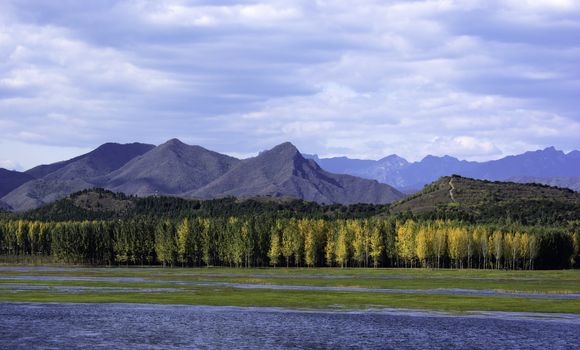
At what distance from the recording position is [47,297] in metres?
113

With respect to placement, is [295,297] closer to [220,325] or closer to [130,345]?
[220,325]

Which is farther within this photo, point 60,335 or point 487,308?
point 487,308

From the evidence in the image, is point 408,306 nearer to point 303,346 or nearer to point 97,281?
point 303,346

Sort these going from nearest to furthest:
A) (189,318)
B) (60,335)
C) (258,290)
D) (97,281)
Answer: (60,335) < (189,318) < (258,290) < (97,281)

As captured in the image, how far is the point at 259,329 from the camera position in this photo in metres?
82.5

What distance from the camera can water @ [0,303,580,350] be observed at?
72500mm

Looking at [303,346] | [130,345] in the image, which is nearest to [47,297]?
[130,345]

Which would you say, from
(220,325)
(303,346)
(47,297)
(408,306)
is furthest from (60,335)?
(408,306)

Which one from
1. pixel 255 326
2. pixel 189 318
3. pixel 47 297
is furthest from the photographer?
pixel 47 297

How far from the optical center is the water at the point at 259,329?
72.5 meters

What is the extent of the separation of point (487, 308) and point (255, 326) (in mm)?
36714

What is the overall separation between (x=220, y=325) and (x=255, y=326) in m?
3.74

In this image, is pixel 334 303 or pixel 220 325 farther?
pixel 334 303

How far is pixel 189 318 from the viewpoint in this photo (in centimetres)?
9175
